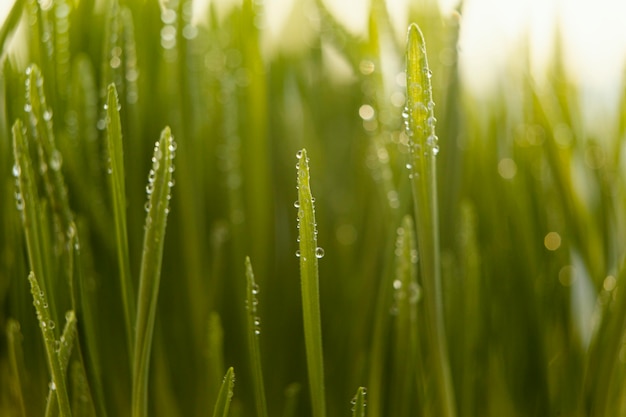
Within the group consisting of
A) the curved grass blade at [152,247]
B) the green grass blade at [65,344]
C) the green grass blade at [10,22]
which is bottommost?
the green grass blade at [65,344]

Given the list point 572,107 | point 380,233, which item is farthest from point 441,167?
point 572,107

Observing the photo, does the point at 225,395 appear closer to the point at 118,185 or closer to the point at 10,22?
the point at 118,185

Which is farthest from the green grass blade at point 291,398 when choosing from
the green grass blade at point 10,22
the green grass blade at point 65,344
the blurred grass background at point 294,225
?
the green grass blade at point 10,22

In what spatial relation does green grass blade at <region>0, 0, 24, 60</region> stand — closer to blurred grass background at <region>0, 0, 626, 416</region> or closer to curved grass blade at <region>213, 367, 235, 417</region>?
blurred grass background at <region>0, 0, 626, 416</region>

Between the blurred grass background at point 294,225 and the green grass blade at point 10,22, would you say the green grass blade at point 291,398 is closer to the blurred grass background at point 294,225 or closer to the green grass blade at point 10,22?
the blurred grass background at point 294,225

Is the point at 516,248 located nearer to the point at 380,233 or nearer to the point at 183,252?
the point at 380,233
